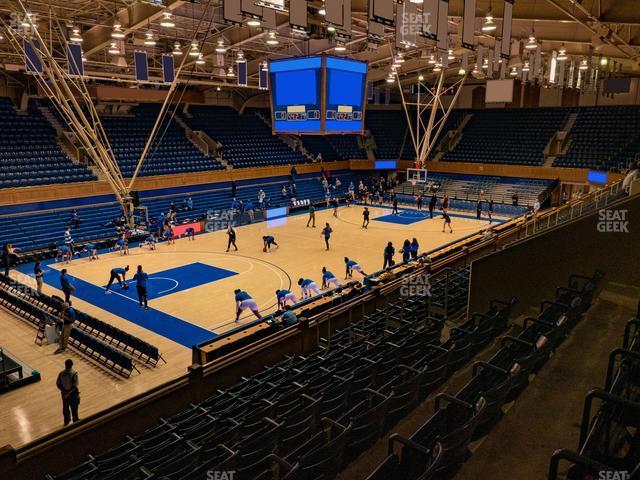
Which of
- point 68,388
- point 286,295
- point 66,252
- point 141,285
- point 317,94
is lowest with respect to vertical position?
point 66,252

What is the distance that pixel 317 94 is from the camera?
1762cm

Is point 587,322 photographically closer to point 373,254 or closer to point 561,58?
point 373,254

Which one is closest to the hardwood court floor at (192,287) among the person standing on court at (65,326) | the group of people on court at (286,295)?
the person standing on court at (65,326)

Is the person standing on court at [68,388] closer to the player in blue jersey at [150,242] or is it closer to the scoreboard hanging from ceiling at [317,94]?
the scoreboard hanging from ceiling at [317,94]

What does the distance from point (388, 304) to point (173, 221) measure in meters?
18.6

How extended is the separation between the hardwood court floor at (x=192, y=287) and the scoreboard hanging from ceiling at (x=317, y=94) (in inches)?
230

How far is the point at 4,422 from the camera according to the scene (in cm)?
990

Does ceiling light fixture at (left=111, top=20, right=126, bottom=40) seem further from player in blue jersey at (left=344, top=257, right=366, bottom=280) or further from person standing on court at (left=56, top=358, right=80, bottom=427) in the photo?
person standing on court at (left=56, top=358, right=80, bottom=427)

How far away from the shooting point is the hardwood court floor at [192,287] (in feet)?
35.3

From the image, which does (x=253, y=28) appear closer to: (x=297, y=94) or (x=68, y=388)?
(x=297, y=94)

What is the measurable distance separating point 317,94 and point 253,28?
8601 millimetres

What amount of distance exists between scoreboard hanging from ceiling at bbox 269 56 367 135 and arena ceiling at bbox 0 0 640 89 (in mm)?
1475

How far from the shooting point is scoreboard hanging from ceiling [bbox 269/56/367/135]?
17594 mm

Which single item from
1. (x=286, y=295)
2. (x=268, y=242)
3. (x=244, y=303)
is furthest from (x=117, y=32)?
(x=286, y=295)
